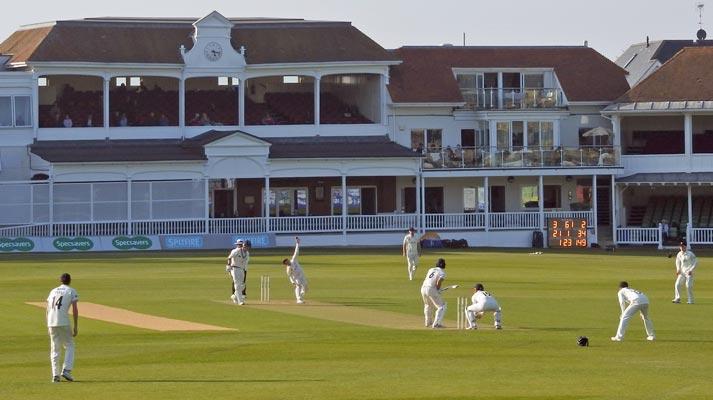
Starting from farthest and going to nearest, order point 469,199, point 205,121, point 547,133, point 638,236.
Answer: point 547,133
point 469,199
point 205,121
point 638,236

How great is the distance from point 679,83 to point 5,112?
28959mm

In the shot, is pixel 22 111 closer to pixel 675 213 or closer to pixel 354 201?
pixel 354 201

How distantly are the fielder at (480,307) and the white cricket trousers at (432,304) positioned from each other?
0.57 meters

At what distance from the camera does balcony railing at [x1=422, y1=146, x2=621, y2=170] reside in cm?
7062

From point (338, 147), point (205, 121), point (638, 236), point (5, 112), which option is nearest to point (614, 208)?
point (638, 236)

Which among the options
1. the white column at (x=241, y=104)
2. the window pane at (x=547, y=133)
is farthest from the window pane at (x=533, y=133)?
the white column at (x=241, y=104)

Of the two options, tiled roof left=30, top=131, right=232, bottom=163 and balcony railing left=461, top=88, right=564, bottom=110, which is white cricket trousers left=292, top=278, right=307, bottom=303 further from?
balcony railing left=461, top=88, right=564, bottom=110

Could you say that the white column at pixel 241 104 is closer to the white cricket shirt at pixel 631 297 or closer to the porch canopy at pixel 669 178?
the porch canopy at pixel 669 178

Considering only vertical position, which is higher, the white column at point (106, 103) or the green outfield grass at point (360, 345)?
the white column at point (106, 103)

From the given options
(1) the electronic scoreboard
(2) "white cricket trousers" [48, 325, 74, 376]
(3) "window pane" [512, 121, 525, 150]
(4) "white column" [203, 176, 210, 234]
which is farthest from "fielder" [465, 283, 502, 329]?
(3) "window pane" [512, 121, 525, 150]

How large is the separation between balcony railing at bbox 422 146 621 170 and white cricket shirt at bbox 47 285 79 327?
150 ft

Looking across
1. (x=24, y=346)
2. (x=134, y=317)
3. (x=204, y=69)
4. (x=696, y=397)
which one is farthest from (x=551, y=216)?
(x=696, y=397)

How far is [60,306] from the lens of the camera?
82.6ft

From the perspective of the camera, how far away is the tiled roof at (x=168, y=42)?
69938mm
